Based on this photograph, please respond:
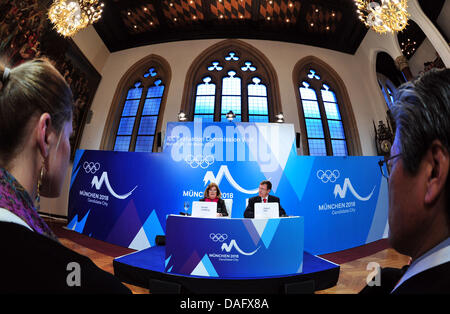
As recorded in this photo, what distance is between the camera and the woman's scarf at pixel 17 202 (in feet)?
1.13

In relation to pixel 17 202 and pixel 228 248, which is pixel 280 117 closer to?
pixel 228 248

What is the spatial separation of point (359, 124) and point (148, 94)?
6.92m

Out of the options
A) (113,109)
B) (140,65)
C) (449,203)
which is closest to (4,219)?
(449,203)

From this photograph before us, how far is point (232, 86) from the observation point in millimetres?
6430

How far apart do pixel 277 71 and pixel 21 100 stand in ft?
23.1

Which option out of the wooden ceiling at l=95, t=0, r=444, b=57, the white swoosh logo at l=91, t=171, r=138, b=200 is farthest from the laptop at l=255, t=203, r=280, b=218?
the wooden ceiling at l=95, t=0, r=444, b=57

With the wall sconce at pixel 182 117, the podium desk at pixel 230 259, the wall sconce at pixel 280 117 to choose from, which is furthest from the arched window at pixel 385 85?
the wall sconce at pixel 182 117

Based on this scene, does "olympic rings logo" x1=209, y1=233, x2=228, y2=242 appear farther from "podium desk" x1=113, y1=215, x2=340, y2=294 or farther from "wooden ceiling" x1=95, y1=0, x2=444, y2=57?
"wooden ceiling" x1=95, y1=0, x2=444, y2=57

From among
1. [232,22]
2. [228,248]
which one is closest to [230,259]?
[228,248]

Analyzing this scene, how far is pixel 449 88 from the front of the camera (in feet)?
1.46

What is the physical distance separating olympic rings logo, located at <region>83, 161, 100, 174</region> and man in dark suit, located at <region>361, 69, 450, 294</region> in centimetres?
552

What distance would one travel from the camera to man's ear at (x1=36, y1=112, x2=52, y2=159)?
517 millimetres
